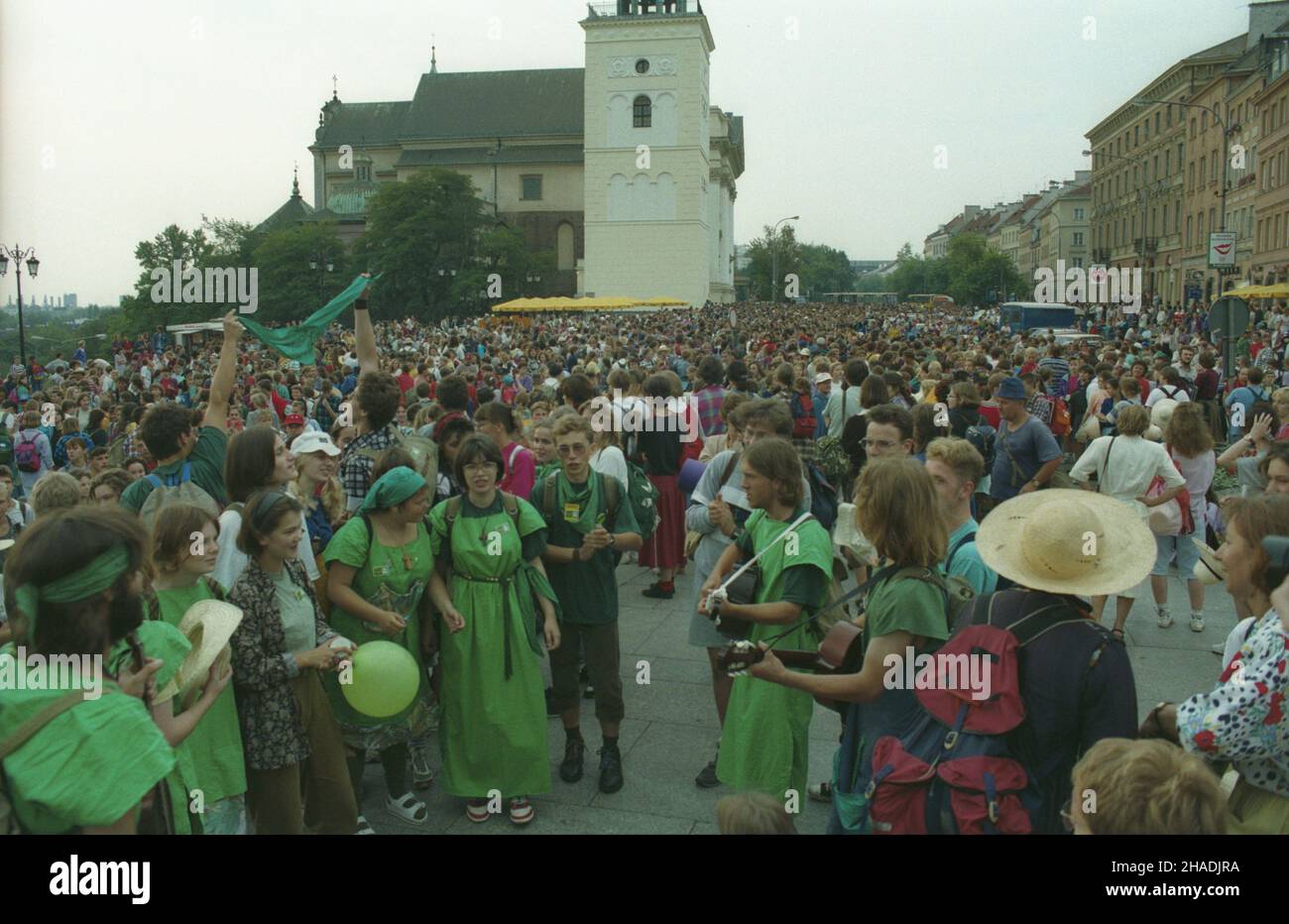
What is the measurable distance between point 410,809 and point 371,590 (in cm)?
110

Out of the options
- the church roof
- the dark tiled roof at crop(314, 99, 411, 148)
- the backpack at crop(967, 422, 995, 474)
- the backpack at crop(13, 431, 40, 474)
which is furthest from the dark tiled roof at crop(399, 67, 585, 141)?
the backpack at crop(967, 422, 995, 474)

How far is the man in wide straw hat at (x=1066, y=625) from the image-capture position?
260 cm

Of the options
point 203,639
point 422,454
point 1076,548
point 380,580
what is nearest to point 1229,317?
point 422,454

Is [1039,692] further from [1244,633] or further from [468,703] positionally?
[468,703]

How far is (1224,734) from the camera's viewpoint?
2396mm

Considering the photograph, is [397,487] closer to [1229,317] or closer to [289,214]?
[1229,317]

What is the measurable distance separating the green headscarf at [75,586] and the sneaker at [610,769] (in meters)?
3.13

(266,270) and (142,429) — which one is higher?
(266,270)

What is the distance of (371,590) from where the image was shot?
4.35 metres

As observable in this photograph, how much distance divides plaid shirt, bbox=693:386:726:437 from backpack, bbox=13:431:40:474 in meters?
7.05

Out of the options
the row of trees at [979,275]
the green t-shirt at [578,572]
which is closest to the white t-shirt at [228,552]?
the green t-shirt at [578,572]

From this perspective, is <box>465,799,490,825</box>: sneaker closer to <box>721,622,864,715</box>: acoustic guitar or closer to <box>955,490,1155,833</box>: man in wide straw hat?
<box>721,622,864,715</box>: acoustic guitar

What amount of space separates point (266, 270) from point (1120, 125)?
196ft
